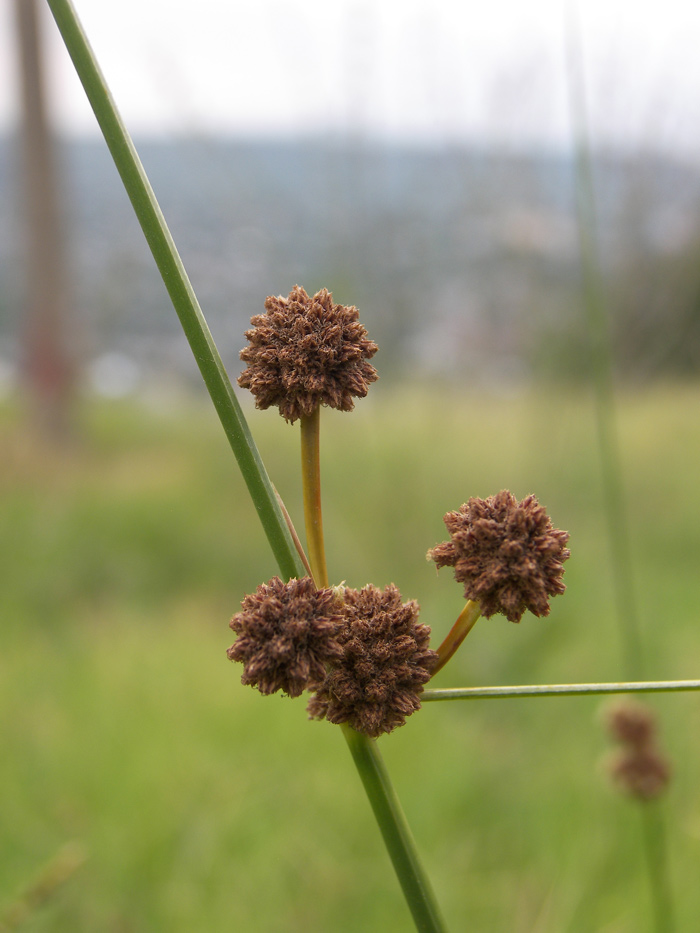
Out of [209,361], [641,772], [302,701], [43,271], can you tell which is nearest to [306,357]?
[209,361]

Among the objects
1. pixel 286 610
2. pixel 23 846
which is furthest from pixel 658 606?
pixel 286 610

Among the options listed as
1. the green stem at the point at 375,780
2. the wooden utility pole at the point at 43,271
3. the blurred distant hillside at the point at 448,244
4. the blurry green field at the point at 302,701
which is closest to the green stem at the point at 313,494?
the green stem at the point at 375,780

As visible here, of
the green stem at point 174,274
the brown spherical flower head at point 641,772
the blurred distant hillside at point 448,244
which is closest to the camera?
the green stem at point 174,274

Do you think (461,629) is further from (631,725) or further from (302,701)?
(302,701)

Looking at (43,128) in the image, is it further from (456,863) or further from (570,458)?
(456,863)

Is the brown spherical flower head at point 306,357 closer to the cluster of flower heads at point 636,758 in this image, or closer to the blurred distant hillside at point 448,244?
the cluster of flower heads at point 636,758

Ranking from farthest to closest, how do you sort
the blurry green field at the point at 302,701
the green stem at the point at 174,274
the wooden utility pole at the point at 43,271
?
the wooden utility pole at the point at 43,271 < the blurry green field at the point at 302,701 < the green stem at the point at 174,274
